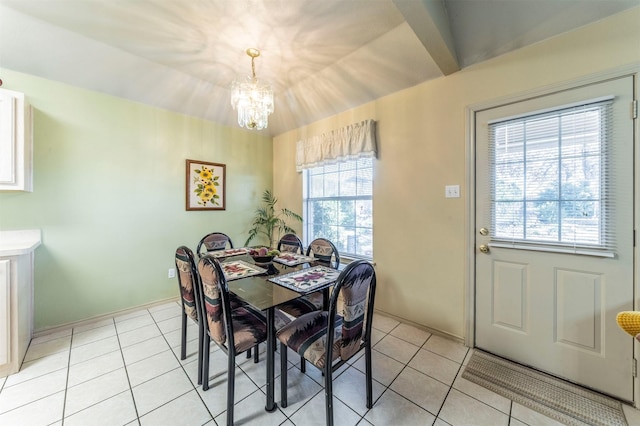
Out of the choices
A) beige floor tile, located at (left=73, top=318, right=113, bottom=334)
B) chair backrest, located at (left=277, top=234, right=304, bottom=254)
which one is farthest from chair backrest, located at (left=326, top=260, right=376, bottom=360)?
beige floor tile, located at (left=73, top=318, right=113, bottom=334)

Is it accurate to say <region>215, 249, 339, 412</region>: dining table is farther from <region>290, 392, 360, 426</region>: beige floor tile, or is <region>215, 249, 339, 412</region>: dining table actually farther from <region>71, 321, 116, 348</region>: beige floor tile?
<region>71, 321, 116, 348</region>: beige floor tile

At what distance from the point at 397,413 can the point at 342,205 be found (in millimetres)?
2223

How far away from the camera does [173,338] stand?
2.25 metres

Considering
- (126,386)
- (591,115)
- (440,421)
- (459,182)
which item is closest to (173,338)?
(126,386)

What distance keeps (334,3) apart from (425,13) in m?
0.65

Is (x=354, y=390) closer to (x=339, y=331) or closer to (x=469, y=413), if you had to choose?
(x=339, y=331)

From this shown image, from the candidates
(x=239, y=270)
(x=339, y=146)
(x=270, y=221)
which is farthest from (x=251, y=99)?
(x=270, y=221)

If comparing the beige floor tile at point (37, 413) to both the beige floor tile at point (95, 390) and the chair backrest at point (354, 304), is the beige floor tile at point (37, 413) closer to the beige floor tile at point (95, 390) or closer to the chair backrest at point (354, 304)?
the beige floor tile at point (95, 390)

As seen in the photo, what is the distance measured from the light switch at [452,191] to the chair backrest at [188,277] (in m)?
2.15

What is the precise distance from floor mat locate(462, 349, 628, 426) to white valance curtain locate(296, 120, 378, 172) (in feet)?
7.05

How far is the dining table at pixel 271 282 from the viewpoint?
142 centimetres

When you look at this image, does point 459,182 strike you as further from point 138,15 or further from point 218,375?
point 138,15

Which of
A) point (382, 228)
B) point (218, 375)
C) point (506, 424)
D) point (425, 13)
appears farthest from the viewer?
point (382, 228)

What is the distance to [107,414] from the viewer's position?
56.2 inches
